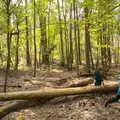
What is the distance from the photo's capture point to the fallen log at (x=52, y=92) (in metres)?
10.5

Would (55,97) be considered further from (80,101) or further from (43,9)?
(43,9)

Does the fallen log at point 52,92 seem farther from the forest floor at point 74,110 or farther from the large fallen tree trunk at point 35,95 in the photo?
the forest floor at point 74,110

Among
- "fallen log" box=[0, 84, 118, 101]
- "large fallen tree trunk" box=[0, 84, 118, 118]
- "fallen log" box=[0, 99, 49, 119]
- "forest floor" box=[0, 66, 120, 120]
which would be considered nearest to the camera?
"forest floor" box=[0, 66, 120, 120]

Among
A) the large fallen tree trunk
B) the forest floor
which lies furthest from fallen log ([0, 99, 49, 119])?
the forest floor

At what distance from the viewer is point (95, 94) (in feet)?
38.4

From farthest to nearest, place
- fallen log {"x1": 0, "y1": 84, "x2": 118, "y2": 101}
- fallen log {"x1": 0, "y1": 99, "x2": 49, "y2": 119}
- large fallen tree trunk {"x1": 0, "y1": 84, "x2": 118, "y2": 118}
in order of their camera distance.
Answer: fallen log {"x1": 0, "y1": 84, "x2": 118, "y2": 101} < large fallen tree trunk {"x1": 0, "y1": 84, "x2": 118, "y2": 118} < fallen log {"x1": 0, "y1": 99, "x2": 49, "y2": 119}

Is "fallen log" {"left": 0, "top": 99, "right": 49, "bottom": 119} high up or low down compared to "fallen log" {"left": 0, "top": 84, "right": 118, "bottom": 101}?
down

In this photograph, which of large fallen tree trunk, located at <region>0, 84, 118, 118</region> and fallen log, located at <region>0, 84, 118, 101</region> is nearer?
large fallen tree trunk, located at <region>0, 84, 118, 118</region>

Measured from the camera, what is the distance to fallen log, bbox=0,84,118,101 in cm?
1048

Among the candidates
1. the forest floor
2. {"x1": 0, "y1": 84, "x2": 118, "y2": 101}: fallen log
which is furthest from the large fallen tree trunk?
the forest floor

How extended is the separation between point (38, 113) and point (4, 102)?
1.94 metres

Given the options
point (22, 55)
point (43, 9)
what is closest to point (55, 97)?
point (43, 9)

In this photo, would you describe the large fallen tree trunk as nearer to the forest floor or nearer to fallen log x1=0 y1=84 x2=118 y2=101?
fallen log x1=0 y1=84 x2=118 y2=101

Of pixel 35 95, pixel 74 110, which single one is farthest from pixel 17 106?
pixel 74 110
